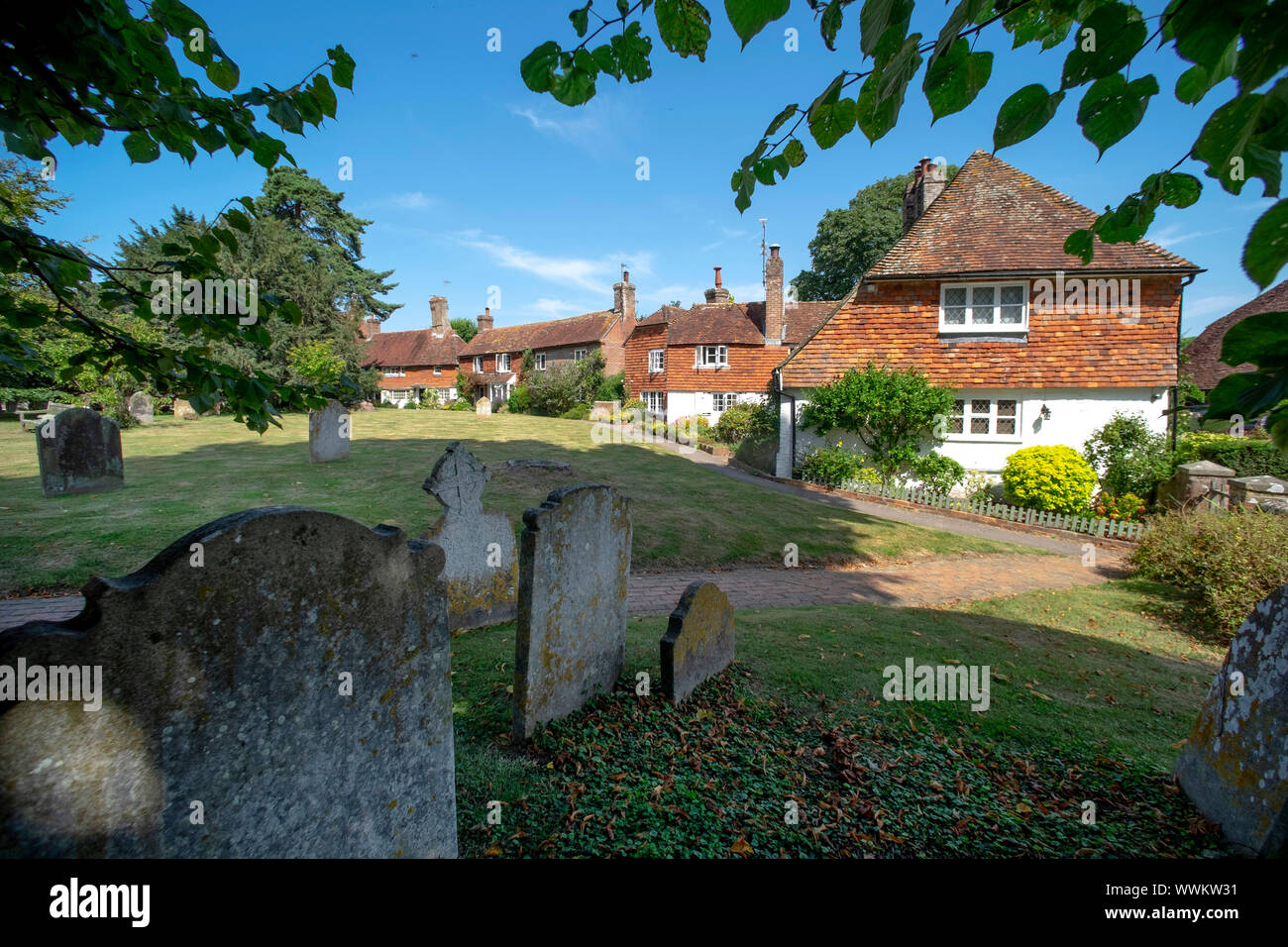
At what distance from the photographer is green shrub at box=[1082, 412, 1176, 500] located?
15.5 m

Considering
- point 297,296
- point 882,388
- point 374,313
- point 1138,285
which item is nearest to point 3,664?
point 882,388

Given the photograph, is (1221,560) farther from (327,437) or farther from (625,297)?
(625,297)

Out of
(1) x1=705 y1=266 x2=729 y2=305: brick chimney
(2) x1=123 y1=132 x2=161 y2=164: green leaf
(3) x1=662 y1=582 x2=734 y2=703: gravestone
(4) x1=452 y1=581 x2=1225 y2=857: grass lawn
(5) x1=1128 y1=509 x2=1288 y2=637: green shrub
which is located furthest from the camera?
(1) x1=705 y1=266 x2=729 y2=305: brick chimney

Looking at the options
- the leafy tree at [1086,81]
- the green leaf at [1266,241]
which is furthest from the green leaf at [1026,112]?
the green leaf at [1266,241]

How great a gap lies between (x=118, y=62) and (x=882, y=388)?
17.8m

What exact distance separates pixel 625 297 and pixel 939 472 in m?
31.8

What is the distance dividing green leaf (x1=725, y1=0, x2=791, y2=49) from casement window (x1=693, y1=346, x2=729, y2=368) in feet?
116

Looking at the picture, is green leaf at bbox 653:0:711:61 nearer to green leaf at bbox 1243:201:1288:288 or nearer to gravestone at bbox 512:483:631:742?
green leaf at bbox 1243:201:1288:288

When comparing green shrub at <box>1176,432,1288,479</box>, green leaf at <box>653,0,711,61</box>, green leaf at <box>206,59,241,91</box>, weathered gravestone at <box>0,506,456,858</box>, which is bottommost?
A: weathered gravestone at <box>0,506,456,858</box>

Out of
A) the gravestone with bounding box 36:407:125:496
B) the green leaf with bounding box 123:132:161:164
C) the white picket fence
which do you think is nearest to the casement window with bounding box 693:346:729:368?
the white picket fence

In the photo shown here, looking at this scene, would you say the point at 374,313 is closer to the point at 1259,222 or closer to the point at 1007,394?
the point at 1007,394

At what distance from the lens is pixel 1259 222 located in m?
1.26

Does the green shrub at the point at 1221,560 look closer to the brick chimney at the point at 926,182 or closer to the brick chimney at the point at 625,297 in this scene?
the brick chimney at the point at 926,182

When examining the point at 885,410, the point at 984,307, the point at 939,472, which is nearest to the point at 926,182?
the point at 984,307
